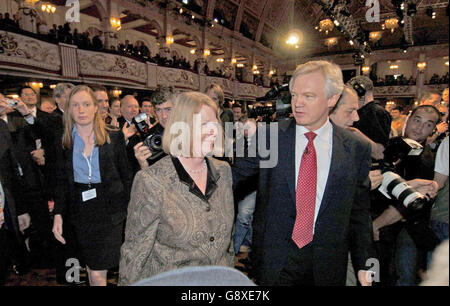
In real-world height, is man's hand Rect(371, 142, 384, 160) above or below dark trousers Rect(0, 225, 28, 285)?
above

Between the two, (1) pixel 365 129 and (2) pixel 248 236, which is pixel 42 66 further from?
(1) pixel 365 129

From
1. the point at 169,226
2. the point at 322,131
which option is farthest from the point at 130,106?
the point at 322,131

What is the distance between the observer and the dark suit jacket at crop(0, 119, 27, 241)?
2.17 m

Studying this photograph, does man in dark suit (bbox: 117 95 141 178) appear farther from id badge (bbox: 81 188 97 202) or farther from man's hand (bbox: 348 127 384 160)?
man's hand (bbox: 348 127 384 160)

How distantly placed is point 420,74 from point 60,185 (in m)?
28.7

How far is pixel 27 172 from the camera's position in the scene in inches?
108

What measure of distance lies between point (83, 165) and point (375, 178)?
2.53 meters

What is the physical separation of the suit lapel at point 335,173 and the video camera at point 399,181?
0.28 m

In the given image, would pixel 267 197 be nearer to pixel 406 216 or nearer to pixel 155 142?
pixel 155 142

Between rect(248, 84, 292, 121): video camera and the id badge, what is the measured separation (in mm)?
1686

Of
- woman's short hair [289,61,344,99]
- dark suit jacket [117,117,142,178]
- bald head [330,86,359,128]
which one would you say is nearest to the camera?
woman's short hair [289,61,344,99]

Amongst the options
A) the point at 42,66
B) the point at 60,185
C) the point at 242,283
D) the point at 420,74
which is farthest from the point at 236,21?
the point at 242,283

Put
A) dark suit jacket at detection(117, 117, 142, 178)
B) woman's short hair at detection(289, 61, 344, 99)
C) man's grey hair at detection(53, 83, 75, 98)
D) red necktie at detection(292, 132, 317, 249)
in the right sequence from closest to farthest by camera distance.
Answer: red necktie at detection(292, 132, 317, 249) < woman's short hair at detection(289, 61, 344, 99) < dark suit jacket at detection(117, 117, 142, 178) < man's grey hair at detection(53, 83, 75, 98)

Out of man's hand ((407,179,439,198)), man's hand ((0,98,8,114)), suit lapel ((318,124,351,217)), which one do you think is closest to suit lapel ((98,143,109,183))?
man's hand ((0,98,8,114))
